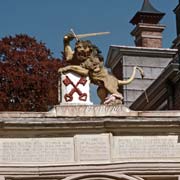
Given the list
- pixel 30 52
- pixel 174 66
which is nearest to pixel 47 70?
pixel 30 52

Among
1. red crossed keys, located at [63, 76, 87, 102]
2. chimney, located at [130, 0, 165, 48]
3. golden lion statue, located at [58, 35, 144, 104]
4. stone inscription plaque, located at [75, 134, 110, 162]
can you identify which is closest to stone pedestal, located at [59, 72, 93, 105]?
red crossed keys, located at [63, 76, 87, 102]

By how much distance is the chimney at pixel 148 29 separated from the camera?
31672 millimetres

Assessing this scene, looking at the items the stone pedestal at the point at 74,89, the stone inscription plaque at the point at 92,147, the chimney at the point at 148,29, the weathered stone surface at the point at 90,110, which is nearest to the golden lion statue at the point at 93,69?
the stone pedestal at the point at 74,89

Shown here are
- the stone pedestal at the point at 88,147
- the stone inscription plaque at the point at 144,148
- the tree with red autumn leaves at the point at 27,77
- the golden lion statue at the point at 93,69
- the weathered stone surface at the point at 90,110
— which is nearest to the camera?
the stone pedestal at the point at 88,147

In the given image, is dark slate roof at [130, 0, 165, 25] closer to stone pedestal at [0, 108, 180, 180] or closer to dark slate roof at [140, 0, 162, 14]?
dark slate roof at [140, 0, 162, 14]

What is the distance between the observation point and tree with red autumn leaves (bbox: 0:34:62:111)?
31.5m

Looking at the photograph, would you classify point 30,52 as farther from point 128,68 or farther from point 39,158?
point 39,158

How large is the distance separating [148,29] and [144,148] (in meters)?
16.3

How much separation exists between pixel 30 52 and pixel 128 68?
19.1ft

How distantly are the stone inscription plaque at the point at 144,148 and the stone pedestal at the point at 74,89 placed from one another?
1.21 m

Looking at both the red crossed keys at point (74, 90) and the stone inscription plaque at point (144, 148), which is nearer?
the stone inscription plaque at point (144, 148)

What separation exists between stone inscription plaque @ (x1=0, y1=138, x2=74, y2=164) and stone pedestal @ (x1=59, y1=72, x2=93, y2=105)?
99cm

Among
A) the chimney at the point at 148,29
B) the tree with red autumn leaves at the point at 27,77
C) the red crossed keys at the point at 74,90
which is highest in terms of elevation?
the chimney at the point at 148,29

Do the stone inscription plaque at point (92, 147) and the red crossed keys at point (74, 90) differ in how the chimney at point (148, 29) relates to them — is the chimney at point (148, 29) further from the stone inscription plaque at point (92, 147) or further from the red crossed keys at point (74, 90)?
the stone inscription plaque at point (92, 147)
